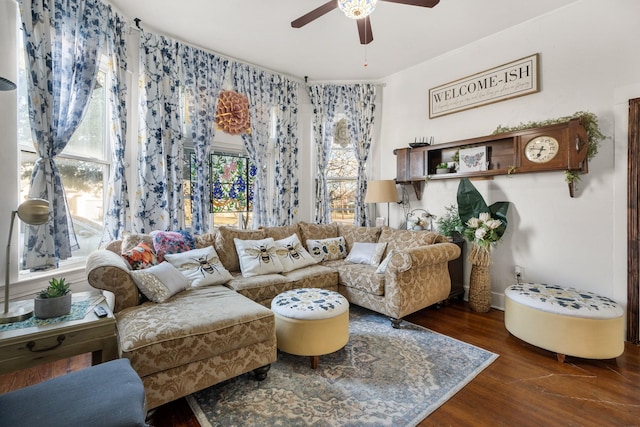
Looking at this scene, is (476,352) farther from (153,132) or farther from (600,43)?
(153,132)

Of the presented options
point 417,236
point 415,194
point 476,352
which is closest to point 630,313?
point 476,352

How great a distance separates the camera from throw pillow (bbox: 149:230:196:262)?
2.53 metres

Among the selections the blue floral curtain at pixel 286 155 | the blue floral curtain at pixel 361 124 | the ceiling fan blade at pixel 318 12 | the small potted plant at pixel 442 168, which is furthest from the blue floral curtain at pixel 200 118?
the small potted plant at pixel 442 168

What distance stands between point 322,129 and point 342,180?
2.72 ft

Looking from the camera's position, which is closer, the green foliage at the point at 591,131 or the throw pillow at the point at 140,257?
the throw pillow at the point at 140,257

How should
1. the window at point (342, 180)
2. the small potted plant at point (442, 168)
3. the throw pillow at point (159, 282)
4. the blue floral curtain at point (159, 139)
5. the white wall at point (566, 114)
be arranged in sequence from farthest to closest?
the window at point (342, 180) → the small potted plant at point (442, 168) → the blue floral curtain at point (159, 139) → the white wall at point (566, 114) → the throw pillow at point (159, 282)

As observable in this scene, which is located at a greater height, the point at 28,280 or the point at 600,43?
the point at 600,43

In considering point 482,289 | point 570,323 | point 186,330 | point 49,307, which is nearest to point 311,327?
point 186,330

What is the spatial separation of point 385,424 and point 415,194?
2.91 m

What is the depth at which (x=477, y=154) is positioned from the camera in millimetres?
3172

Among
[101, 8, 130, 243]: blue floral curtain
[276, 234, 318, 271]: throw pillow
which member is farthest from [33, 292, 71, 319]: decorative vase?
[276, 234, 318, 271]: throw pillow

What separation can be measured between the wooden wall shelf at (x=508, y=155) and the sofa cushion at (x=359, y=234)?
2.61ft

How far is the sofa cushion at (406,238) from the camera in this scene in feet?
10.1

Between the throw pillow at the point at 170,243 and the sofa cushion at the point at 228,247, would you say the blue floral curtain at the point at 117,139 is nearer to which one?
the throw pillow at the point at 170,243
